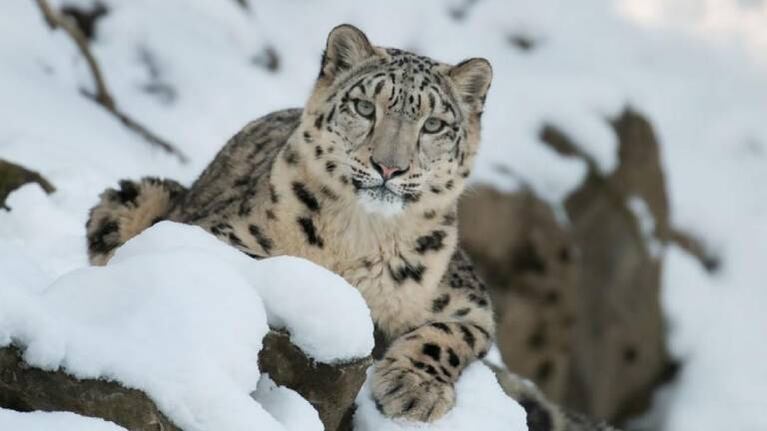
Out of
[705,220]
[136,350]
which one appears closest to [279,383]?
[136,350]

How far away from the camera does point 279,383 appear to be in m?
4.14

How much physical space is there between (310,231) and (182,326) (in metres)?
2.03

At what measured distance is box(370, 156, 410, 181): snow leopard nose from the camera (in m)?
5.48

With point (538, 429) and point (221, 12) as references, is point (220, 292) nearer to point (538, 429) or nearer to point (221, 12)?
point (538, 429)

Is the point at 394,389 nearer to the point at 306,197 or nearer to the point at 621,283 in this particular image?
the point at 306,197

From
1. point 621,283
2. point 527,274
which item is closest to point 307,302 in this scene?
point 527,274

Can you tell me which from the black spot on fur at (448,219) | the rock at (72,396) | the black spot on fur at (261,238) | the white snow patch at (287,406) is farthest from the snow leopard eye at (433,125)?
the rock at (72,396)

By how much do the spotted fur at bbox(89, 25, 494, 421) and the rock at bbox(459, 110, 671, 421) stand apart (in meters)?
4.93

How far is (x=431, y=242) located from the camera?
229 inches

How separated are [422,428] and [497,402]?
42cm

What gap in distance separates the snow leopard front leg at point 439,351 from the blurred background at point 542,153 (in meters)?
2.55

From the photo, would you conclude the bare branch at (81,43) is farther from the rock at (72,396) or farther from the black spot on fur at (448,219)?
the rock at (72,396)

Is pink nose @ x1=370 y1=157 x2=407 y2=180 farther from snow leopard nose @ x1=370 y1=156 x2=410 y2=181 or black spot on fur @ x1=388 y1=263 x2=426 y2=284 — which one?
black spot on fur @ x1=388 y1=263 x2=426 y2=284

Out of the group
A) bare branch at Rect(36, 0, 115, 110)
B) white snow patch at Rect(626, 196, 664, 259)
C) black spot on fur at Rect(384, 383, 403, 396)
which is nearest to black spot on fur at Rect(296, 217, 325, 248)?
black spot on fur at Rect(384, 383, 403, 396)
